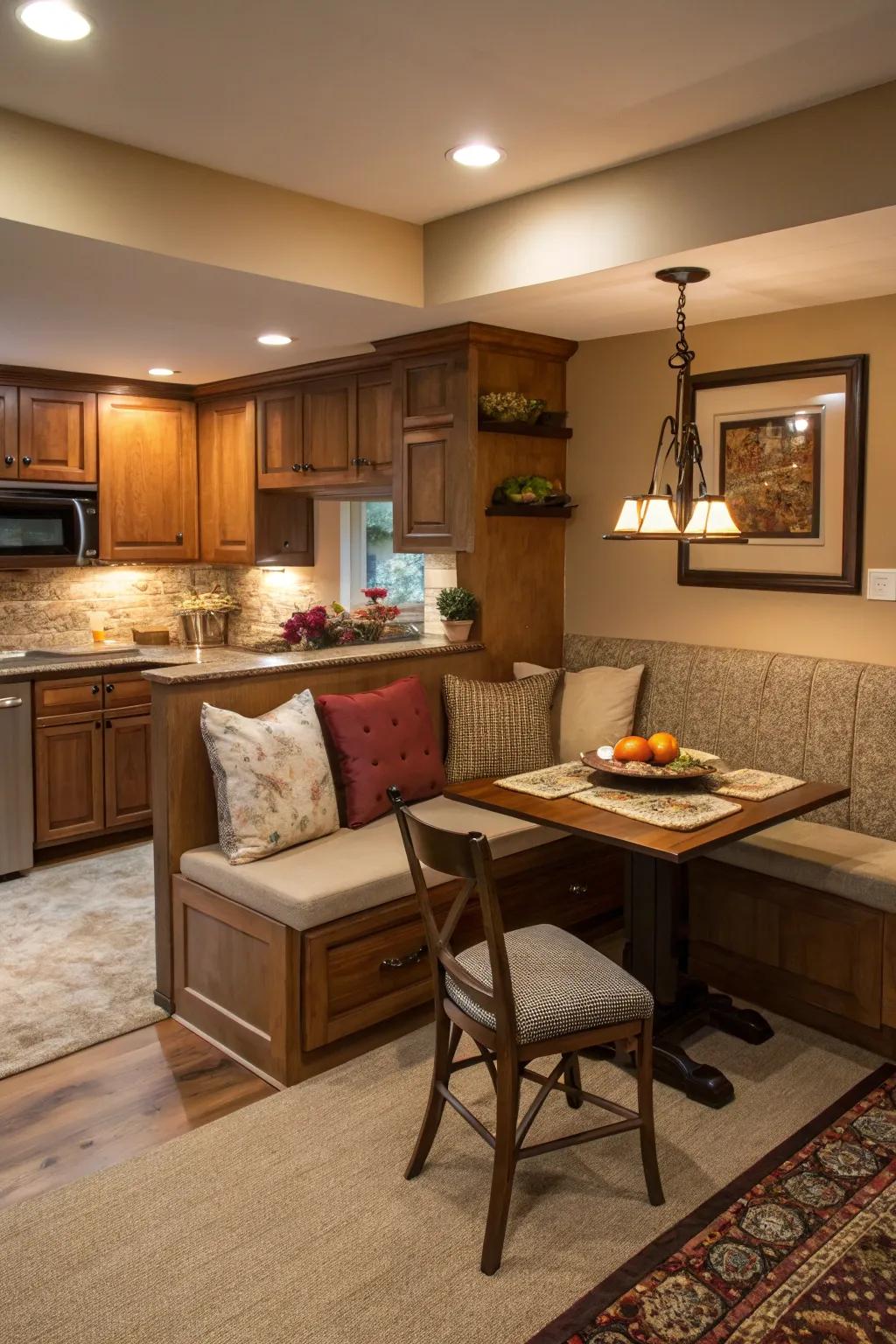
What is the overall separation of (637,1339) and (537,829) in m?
1.75

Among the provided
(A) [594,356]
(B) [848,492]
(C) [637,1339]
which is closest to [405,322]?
(A) [594,356]

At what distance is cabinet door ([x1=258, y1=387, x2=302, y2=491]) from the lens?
5.08 m

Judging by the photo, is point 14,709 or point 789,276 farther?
point 14,709

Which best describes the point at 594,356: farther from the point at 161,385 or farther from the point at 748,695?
the point at 161,385

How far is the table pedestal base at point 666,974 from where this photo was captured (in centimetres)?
281

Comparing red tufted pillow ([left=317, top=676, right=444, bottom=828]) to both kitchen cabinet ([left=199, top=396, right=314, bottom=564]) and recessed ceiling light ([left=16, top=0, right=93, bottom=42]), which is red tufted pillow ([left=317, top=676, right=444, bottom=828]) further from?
kitchen cabinet ([left=199, top=396, right=314, bottom=564])

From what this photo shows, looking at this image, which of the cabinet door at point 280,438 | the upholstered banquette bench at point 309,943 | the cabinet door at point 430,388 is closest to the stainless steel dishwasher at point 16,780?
the cabinet door at point 280,438

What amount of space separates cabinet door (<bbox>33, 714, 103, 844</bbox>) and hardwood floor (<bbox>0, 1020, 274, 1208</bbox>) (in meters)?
1.83

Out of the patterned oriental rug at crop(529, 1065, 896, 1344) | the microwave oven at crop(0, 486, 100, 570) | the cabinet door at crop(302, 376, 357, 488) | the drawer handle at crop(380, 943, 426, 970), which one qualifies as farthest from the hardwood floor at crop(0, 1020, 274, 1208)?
the microwave oven at crop(0, 486, 100, 570)

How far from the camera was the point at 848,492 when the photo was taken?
359 centimetres

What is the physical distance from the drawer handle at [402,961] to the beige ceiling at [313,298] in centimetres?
215

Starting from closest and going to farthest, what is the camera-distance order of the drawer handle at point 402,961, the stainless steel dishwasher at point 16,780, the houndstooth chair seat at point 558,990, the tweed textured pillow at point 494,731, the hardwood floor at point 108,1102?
the houndstooth chair seat at point 558,990
the hardwood floor at point 108,1102
the drawer handle at point 402,961
the tweed textured pillow at point 494,731
the stainless steel dishwasher at point 16,780

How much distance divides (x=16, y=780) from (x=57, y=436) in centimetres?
181

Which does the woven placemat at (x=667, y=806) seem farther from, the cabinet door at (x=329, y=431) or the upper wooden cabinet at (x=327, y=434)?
the cabinet door at (x=329, y=431)
